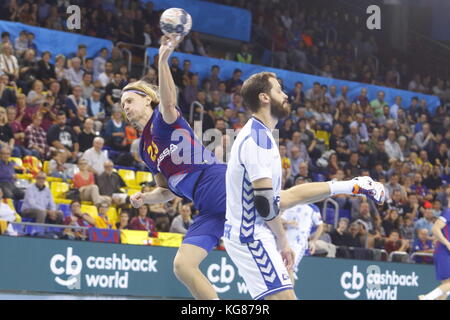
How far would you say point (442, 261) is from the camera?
12.7 metres

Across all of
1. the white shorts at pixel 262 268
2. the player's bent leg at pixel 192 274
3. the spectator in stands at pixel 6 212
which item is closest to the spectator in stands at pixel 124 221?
the spectator in stands at pixel 6 212

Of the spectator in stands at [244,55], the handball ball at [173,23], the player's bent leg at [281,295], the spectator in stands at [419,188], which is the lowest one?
the player's bent leg at [281,295]

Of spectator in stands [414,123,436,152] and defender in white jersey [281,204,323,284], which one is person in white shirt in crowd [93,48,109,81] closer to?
defender in white jersey [281,204,323,284]

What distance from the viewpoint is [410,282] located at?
52.4 ft

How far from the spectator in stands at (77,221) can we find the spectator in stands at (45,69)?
11.1ft

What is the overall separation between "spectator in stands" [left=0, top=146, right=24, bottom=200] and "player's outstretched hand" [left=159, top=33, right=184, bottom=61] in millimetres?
7336

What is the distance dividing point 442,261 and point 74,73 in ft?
25.6

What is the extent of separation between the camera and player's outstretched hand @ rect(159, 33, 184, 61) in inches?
231

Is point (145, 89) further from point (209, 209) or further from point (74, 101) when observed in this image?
point (74, 101)

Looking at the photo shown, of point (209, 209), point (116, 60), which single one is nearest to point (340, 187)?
point (209, 209)

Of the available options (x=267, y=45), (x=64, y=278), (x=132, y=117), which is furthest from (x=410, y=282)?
(x=132, y=117)

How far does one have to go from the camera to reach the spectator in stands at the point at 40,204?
490 inches

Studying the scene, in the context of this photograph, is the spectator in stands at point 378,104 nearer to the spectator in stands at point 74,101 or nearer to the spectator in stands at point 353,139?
the spectator in stands at point 353,139

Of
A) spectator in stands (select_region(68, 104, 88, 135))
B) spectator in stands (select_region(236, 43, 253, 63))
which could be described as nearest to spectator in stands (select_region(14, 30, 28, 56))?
spectator in stands (select_region(68, 104, 88, 135))
